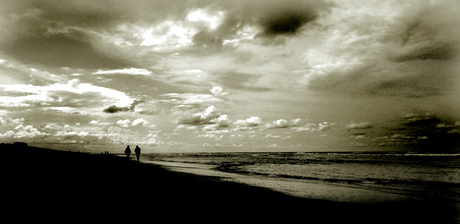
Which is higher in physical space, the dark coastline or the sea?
the dark coastline

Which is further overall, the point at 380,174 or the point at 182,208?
the point at 380,174

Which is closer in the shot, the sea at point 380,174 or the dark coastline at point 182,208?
the dark coastline at point 182,208

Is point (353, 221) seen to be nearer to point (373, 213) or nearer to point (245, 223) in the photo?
point (373, 213)

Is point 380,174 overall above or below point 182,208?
below

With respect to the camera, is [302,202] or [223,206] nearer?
[223,206]

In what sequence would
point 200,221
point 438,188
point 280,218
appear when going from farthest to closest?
1. point 438,188
2. point 280,218
3. point 200,221

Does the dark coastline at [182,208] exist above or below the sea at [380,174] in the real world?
above

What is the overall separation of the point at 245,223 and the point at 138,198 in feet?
14.2

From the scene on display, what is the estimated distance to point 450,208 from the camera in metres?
10.1

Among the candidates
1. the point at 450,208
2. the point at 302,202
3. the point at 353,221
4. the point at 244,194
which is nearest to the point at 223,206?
the point at 244,194

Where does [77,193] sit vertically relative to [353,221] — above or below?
above

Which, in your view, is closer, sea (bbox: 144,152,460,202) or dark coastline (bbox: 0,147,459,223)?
dark coastline (bbox: 0,147,459,223)

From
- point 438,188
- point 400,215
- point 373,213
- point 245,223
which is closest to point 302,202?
point 373,213

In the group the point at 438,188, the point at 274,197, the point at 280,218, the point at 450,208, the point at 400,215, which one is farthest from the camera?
the point at 438,188
